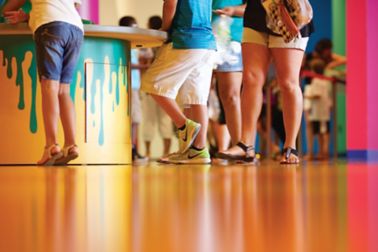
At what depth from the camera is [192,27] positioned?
584 cm

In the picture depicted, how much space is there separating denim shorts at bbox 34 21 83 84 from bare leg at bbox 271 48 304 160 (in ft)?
3.71

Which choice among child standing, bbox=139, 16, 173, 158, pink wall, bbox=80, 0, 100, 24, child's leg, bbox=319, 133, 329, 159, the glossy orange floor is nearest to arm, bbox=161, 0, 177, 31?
pink wall, bbox=80, 0, 100, 24

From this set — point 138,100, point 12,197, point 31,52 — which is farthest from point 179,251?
point 138,100

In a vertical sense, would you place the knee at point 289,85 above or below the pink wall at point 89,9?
below

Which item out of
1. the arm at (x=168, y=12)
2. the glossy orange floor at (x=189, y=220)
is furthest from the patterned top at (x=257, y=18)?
the glossy orange floor at (x=189, y=220)

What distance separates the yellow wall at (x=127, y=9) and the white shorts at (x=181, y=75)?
825 cm

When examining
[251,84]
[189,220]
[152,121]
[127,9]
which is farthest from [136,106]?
[189,220]

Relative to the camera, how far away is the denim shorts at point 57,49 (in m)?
5.59

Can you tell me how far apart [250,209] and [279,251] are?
0.69 metres

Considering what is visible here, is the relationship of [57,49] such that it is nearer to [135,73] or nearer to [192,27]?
[192,27]

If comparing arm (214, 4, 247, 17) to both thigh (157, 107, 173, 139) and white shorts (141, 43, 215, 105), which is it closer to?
white shorts (141, 43, 215, 105)

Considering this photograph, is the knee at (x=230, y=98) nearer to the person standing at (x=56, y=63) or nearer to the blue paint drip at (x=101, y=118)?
the blue paint drip at (x=101, y=118)

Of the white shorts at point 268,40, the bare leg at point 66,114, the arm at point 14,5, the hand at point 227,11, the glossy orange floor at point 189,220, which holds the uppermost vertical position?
the arm at point 14,5

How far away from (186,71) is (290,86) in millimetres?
667
